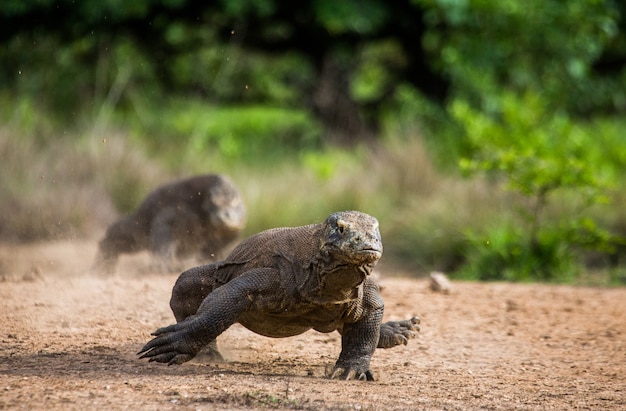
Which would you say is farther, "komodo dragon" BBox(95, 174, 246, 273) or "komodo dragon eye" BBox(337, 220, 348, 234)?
"komodo dragon" BBox(95, 174, 246, 273)

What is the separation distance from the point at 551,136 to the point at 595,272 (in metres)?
2.73

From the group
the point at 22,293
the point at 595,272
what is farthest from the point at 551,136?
the point at 22,293

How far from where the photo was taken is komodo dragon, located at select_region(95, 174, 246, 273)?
30.0ft

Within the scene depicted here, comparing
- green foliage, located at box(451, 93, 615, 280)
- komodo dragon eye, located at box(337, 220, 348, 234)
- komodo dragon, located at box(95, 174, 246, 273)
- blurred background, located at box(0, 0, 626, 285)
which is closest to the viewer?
komodo dragon eye, located at box(337, 220, 348, 234)

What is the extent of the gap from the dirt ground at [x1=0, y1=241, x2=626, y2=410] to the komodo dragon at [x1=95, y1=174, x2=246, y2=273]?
1.36 ft

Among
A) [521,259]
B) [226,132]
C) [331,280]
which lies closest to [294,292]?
[331,280]

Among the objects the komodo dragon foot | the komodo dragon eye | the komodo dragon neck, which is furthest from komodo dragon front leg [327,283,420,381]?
the komodo dragon eye

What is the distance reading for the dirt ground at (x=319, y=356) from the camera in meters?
4.49

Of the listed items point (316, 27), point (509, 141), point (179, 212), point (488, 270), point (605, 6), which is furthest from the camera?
point (316, 27)

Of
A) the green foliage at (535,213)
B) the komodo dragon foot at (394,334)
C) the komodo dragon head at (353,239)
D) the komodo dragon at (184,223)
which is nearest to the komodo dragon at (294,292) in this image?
the komodo dragon head at (353,239)

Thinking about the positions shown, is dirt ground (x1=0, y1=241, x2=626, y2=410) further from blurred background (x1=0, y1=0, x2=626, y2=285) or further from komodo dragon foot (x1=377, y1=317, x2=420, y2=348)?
A: blurred background (x1=0, y1=0, x2=626, y2=285)

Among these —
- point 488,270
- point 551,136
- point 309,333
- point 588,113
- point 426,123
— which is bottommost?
point 309,333

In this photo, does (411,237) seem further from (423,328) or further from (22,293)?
(22,293)

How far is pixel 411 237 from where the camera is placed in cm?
1229
